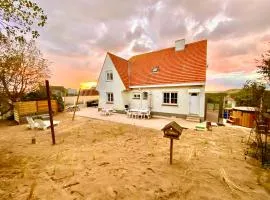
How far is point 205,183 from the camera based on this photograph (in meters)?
4.18

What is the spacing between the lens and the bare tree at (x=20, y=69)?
523 inches

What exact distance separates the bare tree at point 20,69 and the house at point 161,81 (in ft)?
23.8

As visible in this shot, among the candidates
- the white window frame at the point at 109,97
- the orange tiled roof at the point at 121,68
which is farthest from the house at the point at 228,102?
the white window frame at the point at 109,97

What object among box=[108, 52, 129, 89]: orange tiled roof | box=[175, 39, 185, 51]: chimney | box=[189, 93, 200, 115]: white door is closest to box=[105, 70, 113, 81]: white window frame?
box=[108, 52, 129, 89]: orange tiled roof

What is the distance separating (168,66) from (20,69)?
15801mm

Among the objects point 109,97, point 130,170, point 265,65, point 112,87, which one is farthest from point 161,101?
point 130,170

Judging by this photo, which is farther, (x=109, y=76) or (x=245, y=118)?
(x=109, y=76)

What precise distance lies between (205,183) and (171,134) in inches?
Result: 72.2


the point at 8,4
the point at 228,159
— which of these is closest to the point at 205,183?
the point at 228,159

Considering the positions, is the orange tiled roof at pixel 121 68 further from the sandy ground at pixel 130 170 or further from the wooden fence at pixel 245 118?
the wooden fence at pixel 245 118

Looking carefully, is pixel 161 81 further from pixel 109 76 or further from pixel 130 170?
pixel 130 170

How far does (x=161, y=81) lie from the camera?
49.8 feet

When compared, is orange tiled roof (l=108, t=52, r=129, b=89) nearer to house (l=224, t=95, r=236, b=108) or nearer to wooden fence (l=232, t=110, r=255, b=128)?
house (l=224, t=95, r=236, b=108)

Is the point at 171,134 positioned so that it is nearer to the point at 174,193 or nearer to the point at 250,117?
the point at 174,193
